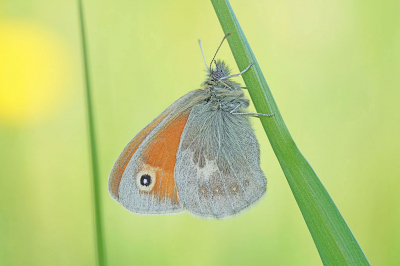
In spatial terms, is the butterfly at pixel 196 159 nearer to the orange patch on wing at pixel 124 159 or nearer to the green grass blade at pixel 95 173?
the orange patch on wing at pixel 124 159

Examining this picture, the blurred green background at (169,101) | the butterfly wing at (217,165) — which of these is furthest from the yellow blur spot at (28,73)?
the butterfly wing at (217,165)

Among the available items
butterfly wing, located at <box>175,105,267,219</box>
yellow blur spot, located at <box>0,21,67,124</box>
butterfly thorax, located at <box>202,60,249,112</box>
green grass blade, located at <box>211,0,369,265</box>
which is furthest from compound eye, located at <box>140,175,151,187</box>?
yellow blur spot, located at <box>0,21,67,124</box>

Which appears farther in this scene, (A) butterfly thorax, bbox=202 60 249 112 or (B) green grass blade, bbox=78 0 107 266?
(A) butterfly thorax, bbox=202 60 249 112

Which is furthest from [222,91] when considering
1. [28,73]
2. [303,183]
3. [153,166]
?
[28,73]

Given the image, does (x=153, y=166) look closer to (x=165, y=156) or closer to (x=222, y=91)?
(x=165, y=156)

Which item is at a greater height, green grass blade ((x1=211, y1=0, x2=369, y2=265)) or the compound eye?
the compound eye

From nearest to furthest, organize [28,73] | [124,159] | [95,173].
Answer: [95,173] → [124,159] → [28,73]

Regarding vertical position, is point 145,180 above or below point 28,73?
below

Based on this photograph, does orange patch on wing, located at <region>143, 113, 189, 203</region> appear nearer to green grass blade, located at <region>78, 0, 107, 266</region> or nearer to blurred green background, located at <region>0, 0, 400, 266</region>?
blurred green background, located at <region>0, 0, 400, 266</region>
